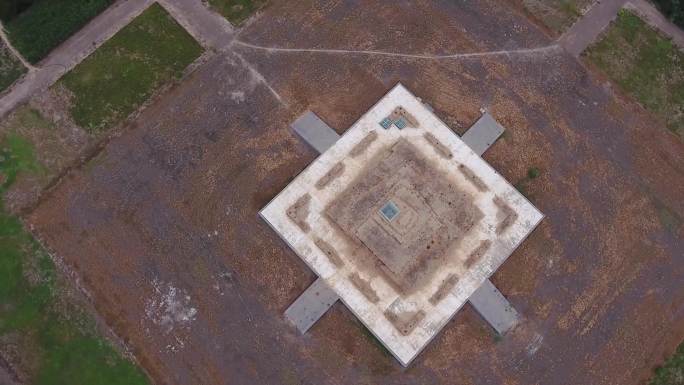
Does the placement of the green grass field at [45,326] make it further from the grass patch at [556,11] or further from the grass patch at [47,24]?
the grass patch at [556,11]

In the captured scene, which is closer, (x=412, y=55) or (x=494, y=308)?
(x=494, y=308)

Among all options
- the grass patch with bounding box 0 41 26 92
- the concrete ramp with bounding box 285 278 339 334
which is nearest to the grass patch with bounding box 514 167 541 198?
the concrete ramp with bounding box 285 278 339 334

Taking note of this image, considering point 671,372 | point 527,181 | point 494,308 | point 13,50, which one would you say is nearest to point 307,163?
point 527,181

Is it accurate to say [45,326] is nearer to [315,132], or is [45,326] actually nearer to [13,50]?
[13,50]

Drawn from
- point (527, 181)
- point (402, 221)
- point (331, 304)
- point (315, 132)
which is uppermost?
point (315, 132)

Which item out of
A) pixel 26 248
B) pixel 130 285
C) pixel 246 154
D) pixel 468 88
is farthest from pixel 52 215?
pixel 468 88

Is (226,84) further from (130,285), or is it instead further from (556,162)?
(556,162)
